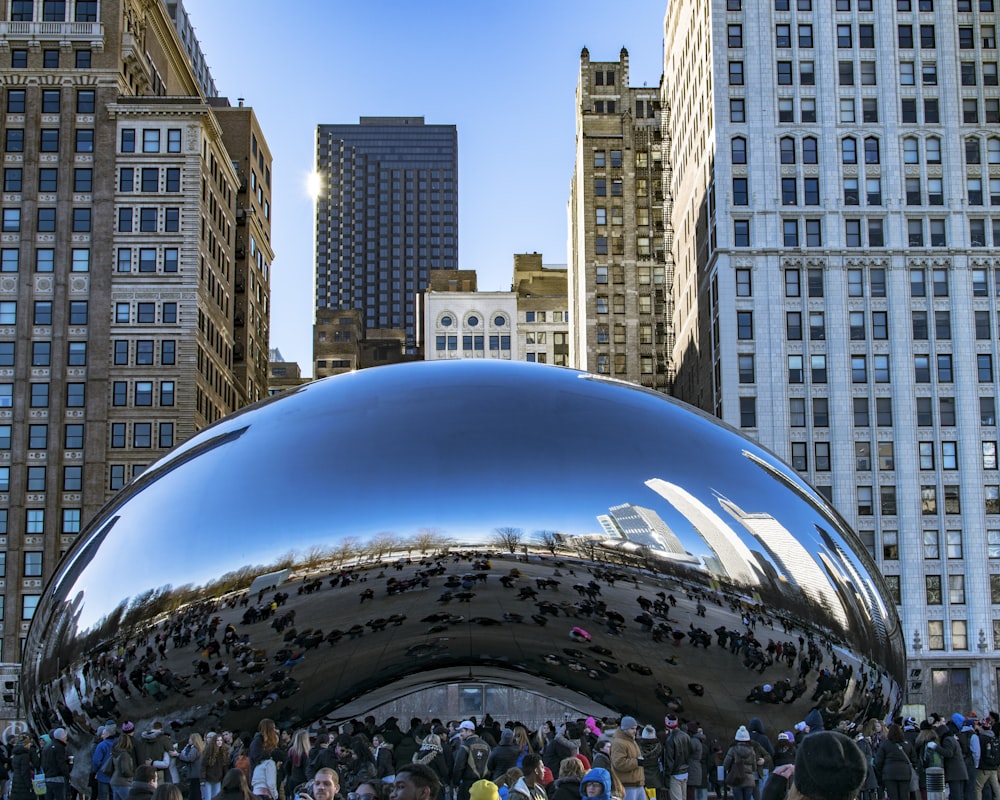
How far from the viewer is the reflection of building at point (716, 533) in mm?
9516

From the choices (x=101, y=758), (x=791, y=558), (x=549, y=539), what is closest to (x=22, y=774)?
(x=101, y=758)

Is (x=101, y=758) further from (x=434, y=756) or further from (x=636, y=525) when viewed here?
(x=636, y=525)

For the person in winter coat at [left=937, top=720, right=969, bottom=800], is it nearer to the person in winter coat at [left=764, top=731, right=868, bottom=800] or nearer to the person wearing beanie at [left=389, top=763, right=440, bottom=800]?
the person wearing beanie at [left=389, top=763, right=440, bottom=800]

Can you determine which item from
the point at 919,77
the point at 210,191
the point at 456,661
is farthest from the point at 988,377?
the point at 456,661

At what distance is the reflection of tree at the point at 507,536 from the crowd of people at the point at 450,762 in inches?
62.1

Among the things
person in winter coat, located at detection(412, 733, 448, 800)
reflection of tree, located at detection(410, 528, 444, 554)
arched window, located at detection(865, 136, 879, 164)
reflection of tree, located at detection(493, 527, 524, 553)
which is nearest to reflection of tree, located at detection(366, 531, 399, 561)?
reflection of tree, located at detection(410, 528, 444, 554)

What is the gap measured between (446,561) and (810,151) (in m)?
67.4

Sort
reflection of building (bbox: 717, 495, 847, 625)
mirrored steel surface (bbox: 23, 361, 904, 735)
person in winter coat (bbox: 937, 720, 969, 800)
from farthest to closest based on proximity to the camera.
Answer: person in winter coat (bbox: 937, 720, 969, 800) → reflection of building (bbox: 717, 495, 847, 625) → mirrored steel surface (bbox: 23, 361, 904, 735)

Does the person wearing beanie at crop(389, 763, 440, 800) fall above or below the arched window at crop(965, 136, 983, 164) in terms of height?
below

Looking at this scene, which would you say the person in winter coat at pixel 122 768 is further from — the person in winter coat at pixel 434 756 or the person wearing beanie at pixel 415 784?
the person wearing beanie at pixel 415 784

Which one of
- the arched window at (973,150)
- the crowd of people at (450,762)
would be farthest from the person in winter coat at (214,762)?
the arched window at (973,150)

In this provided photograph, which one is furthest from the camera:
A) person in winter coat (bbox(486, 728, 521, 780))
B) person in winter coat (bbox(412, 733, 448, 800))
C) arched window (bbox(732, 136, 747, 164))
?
arched window (bbox(732, 136, 747, 164))

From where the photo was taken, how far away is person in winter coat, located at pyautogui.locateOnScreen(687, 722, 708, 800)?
11818 mm

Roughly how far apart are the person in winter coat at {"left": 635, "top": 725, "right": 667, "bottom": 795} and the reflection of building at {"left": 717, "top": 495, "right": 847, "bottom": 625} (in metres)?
3.68
